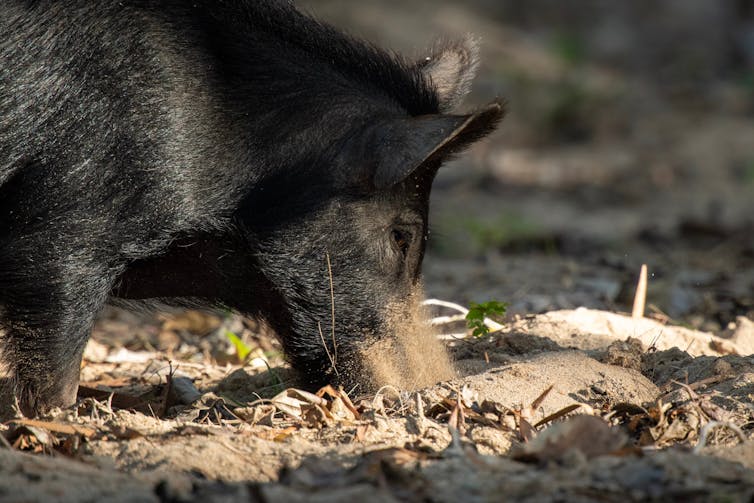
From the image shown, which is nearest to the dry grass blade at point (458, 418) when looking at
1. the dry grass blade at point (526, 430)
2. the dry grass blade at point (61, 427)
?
the dry grass blade at point (526, 430)

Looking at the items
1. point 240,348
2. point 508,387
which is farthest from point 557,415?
point 240,348

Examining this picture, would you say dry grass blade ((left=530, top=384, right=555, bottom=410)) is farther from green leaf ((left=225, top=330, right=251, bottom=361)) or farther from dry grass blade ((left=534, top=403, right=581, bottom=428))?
green leaf ((left=225, top=330, right=251, bottom=361))

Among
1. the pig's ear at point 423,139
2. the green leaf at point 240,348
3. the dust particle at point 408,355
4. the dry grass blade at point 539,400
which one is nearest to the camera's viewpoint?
the dry grass blade at point 539,400

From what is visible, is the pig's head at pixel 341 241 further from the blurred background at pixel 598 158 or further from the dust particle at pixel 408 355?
the blurred background at pixel 598 158

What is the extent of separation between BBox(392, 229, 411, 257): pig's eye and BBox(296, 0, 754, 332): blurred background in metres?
0.73

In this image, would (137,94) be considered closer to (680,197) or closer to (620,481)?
(620,481)

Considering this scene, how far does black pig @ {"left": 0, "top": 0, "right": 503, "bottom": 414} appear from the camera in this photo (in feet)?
13.5

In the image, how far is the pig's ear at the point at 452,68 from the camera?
4809 mm

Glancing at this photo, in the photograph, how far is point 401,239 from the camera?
4406 millimetres

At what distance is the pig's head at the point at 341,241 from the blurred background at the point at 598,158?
82 centimetres

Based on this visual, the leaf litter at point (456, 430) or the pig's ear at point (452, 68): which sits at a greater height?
the pig's ear at point (452, 68)

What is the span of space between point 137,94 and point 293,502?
210cm

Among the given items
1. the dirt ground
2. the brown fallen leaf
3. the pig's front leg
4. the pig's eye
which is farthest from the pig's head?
the brown fallen leaf

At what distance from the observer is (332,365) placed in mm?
4297
